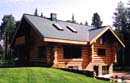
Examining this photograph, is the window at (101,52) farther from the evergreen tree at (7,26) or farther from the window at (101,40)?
the evergreen tree at (7,26)

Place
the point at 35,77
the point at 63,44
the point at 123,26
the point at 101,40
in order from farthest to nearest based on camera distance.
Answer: the point at 123,26 < the point at 101,40 < the point at 63,44 < the point at 35,77

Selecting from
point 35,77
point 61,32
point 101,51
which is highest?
point 61,32

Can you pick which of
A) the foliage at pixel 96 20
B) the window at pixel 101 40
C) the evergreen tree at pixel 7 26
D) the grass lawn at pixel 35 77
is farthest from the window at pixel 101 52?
the foliage at pixel 96 20

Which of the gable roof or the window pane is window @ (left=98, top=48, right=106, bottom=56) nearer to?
the gable roof

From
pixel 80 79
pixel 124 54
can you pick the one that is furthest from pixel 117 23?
pixel 80 79

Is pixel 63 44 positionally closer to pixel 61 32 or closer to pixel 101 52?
pixel 61 32

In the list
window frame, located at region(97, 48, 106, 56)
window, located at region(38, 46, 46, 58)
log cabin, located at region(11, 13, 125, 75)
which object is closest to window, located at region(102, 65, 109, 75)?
log cabin, located at region(11, 13, 125, 75)

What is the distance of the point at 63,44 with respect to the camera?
30.9 m

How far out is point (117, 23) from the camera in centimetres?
6838

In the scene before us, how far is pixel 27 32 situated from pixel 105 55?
1146 centimetres

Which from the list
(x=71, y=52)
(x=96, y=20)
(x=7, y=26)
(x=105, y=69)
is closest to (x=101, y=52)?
(x=105, y=69)

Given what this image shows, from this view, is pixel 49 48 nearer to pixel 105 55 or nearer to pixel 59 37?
pixel 59 37

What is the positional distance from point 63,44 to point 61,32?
Result: 1.46m

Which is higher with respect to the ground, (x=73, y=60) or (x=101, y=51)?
(x=101, y=51)
